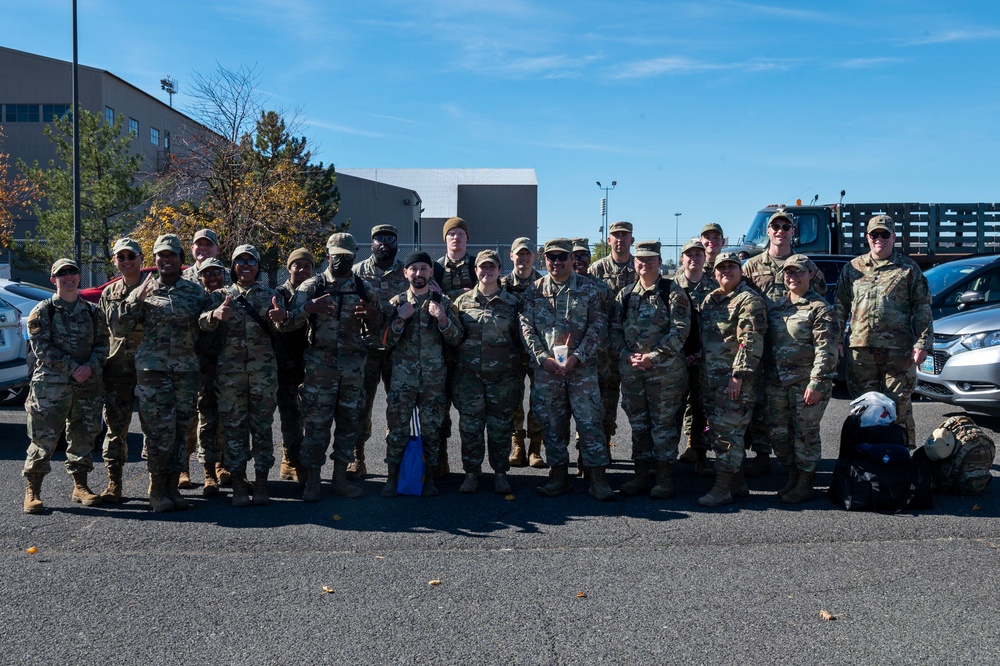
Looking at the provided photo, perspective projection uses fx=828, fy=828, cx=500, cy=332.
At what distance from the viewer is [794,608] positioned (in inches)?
170

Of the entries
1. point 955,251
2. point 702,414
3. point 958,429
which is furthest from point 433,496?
point 955,251

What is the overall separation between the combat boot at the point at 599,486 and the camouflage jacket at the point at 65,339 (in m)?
3.87

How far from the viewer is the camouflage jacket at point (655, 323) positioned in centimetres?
634

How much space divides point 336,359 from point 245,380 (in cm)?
70

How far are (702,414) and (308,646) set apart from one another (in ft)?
15.0

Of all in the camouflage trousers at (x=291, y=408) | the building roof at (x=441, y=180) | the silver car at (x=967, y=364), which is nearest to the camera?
the camouflage trousers at (x=291, y=408)

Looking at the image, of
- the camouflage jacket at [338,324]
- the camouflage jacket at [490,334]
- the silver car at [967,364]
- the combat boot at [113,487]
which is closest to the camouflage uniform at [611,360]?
the camouflage jacket at [490,334]

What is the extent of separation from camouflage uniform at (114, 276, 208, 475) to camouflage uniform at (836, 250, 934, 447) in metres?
5.38

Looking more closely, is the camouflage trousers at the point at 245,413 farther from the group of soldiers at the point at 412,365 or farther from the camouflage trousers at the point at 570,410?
the camouflage trousers at the point at 570,410

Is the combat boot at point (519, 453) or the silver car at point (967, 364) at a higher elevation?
the silver car at point (967, 364)

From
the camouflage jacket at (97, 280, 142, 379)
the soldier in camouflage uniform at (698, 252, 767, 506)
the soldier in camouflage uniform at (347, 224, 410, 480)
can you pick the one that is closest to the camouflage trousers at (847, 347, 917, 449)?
the soldier in camouflage uniform at (698, 252, 767, 506)

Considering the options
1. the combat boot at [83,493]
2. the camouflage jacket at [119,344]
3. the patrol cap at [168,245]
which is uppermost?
the patrol cap at [168,245]

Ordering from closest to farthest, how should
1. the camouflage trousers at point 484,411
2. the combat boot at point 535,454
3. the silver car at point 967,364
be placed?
the camouflage trousers at point 484,411 → the combat boot at point 535,454 → the silver car at point 967,364

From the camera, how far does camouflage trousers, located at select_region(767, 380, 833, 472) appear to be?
621 cm
